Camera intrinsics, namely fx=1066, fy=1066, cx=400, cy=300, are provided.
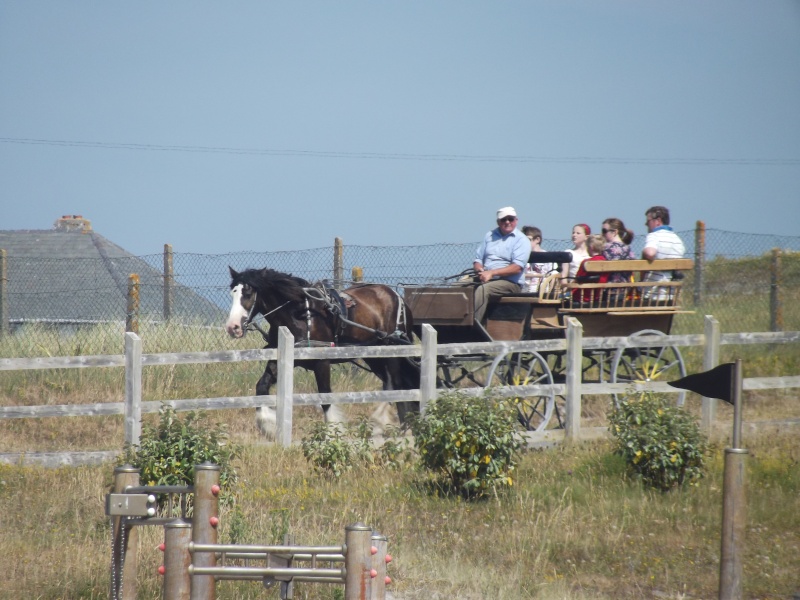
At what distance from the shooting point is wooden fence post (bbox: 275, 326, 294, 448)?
10414 millimetres

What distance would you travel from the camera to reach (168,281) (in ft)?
47.6

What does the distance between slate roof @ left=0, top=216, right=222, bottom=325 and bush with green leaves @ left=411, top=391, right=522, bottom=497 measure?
5.66 meters

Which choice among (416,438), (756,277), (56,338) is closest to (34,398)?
(56,338)

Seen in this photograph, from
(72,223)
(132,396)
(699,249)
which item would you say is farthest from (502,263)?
(72,223)

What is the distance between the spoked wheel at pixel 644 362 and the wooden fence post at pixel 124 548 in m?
6.61

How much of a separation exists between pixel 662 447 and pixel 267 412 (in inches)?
169

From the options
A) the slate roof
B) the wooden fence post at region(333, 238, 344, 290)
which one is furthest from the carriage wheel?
the slate roof

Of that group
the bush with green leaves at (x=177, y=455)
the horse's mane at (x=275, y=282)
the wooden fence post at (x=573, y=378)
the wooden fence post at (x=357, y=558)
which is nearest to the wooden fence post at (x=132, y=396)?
the horse's mane at (x=275, y=282)

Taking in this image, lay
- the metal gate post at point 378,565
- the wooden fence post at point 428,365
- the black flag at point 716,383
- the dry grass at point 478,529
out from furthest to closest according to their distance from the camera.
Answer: the wooden fence post at point 428,365
the dry grass at point 478,529
the black flag at point 716,383
the metal gate post at point 378,565

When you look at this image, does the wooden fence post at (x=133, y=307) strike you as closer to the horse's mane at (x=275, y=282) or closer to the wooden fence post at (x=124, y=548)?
the horse's mane at (x=275, y=282)

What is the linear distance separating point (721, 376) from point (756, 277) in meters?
18.5

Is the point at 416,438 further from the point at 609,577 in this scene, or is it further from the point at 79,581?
the point at 79,581

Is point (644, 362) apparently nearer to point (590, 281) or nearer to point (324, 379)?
point (590, 281)

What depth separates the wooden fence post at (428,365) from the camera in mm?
10906
